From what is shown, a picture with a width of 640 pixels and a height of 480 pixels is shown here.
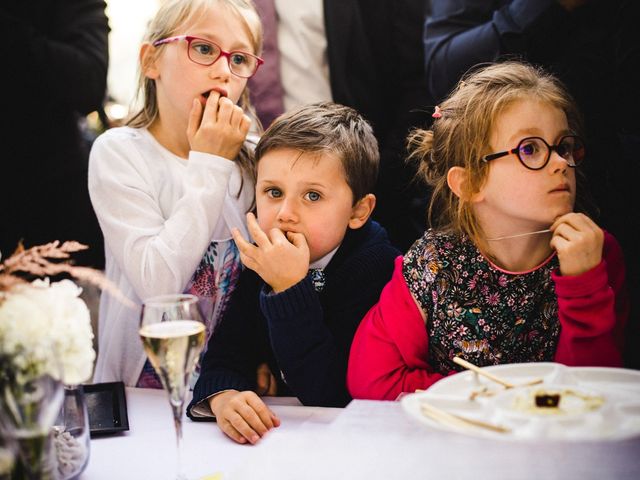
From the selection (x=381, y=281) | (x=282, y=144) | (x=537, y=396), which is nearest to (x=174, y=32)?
(x=282, y=144)

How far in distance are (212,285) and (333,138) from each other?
1.56ft

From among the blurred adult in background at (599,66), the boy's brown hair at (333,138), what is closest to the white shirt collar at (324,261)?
the boy's brown hair at (333,138)

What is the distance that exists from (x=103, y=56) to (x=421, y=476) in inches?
71.6

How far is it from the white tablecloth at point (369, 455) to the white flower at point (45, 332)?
273 mm

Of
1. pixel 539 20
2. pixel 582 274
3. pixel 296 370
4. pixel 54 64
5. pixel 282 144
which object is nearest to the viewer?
pixel 582 274

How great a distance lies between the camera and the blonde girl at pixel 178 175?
1598 mm

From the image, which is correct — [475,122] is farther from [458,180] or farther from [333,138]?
[333,138]

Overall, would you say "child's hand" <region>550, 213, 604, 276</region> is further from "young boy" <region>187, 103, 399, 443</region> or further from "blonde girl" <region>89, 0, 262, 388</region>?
"blonde girl" <region>89, 0, 262, 388</region>

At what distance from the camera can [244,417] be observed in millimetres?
1301

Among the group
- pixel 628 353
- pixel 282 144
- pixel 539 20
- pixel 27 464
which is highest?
pixel 539 20

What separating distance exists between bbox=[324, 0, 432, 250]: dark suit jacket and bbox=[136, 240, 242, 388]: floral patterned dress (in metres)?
0.58

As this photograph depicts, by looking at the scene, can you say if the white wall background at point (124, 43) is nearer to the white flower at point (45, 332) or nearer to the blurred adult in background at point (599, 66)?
the blurred adult in background at point (599, 66)

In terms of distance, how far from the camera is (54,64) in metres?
2.16

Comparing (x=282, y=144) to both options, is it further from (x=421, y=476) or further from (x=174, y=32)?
(x=421, y=476)
